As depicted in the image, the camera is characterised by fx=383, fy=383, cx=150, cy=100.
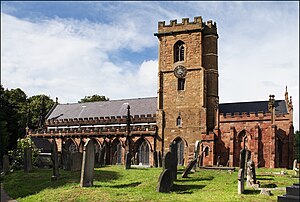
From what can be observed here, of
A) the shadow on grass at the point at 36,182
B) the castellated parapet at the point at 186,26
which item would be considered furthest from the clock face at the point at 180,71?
the shadow on grass at the point at 36,182

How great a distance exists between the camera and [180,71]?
135ft

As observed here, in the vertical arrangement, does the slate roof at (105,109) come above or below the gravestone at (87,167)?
above

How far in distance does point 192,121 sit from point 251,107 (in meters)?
6.83

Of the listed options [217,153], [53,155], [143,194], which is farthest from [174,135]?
[143,194]

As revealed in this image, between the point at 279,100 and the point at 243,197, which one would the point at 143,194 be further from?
the point at 279,100

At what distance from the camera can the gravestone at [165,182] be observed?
16.0m

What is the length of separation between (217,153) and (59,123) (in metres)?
22.1

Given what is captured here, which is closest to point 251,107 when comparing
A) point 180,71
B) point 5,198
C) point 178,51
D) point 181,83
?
point 181,83

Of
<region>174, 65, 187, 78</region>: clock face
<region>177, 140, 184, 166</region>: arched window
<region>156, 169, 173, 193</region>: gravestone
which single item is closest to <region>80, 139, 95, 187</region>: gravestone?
<region>156, 169, 173, 193</region>: gravestone

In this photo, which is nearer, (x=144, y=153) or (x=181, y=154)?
(x=181, y=154)

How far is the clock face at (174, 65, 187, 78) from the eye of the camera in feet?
→ 135

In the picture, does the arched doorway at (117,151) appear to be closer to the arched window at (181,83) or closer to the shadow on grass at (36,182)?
the arched window at (181,83)

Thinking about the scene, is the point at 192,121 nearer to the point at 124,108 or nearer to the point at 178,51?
the point at 178,51

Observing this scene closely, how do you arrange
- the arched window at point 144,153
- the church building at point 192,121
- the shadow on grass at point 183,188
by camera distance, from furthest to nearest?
the arched window at point 144,153 → the church building at point 192,121 → the shadow on grass at point 183,188
